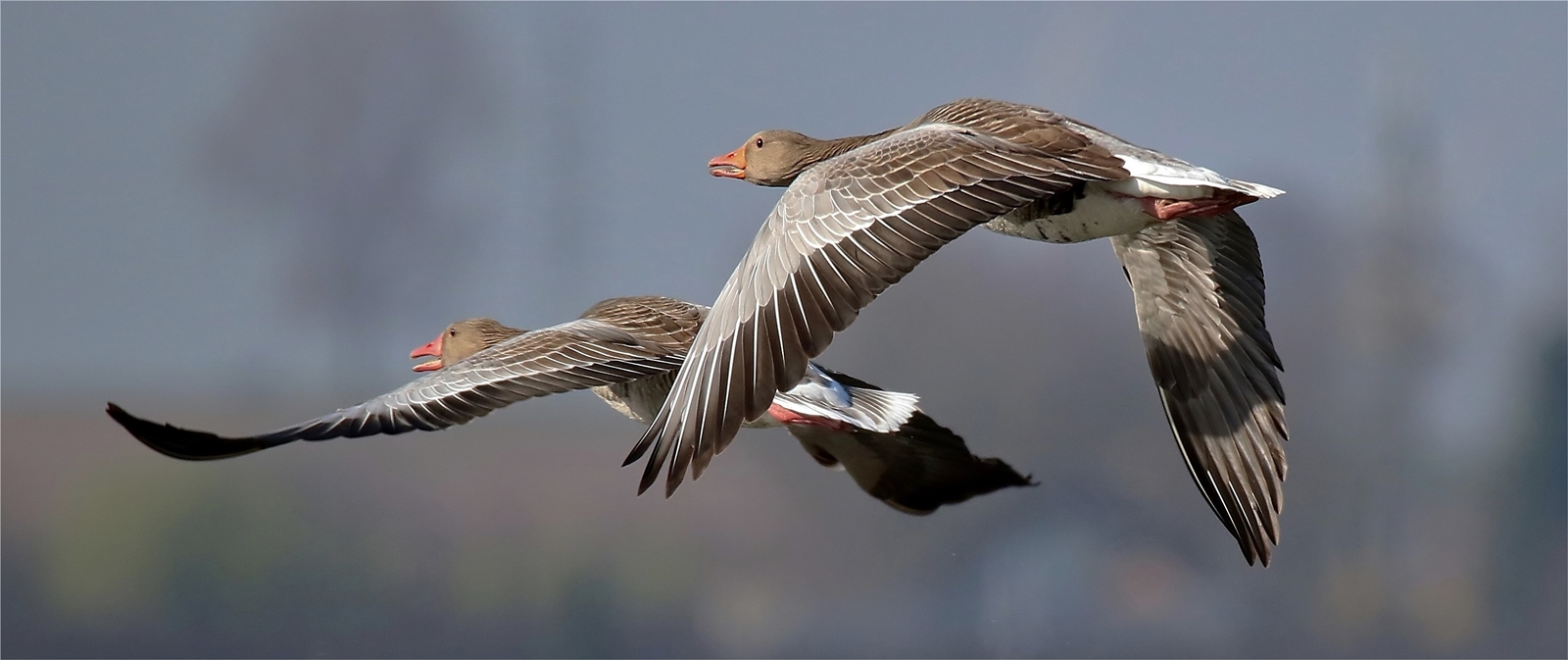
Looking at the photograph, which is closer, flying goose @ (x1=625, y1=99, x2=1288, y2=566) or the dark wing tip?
flying goose @ (x1=625, y1=99, x2=1288, y2=566)

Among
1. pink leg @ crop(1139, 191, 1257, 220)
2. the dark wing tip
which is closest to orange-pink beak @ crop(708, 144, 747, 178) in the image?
pink leg @ crop(1139, 191, 1257, 220)

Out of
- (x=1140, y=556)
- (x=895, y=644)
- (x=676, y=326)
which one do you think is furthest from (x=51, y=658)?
(x=676, y=326)

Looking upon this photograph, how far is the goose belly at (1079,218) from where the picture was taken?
25.0 ft

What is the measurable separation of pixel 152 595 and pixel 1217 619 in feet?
101

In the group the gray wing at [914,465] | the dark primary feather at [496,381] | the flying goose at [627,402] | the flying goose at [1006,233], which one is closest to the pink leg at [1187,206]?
the flying goose at [1006,233]

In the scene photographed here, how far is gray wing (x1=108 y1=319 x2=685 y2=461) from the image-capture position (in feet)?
22.2

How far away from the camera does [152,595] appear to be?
4991 centimetres

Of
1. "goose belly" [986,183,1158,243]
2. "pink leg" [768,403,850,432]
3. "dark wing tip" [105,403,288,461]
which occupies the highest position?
"goose belly" [986,183,1158,243]

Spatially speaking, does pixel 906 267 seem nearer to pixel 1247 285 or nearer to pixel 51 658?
pixel 1247 285

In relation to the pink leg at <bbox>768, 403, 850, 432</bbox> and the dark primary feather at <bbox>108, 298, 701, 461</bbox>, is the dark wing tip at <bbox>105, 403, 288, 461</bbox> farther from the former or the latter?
the pink leg at <bbox>768, 403, 850, 432</bbox>

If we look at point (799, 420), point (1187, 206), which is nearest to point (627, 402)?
point (799, 420)

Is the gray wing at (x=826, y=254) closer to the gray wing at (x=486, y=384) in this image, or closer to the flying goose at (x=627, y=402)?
the flying goose at (x=627, y=402)

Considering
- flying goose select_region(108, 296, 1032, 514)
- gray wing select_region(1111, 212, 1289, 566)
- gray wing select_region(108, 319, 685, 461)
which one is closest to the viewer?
gray wing select_region(108, 319, 685, 461)

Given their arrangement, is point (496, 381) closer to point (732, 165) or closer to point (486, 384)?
point (486, 384)
